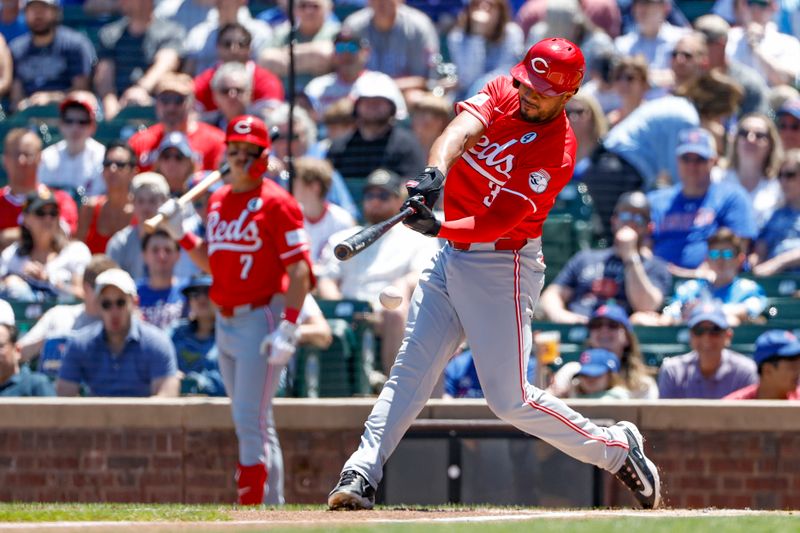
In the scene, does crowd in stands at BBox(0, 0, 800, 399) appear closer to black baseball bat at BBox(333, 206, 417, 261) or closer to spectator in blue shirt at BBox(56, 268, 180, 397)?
spectator in blue shirt at BBox(56, 268, 180, 397)

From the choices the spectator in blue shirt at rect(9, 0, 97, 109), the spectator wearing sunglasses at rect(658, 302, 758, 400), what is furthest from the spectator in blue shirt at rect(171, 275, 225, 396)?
the spectator in blue shirt at rect(9, 0, 97, 109)

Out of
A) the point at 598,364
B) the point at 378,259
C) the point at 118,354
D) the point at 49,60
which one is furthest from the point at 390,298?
the point at 49,60

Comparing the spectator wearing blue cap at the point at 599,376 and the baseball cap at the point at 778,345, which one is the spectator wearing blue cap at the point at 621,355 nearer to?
the spectator wearing blue cap at the point at 599,376

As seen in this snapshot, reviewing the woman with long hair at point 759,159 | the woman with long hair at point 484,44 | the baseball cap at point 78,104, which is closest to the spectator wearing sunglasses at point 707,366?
the woman with long hair at point 759,159

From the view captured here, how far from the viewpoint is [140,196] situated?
Answer: 10078mm

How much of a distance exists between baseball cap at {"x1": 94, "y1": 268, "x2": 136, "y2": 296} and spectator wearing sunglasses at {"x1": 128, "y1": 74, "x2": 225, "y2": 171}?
2.18 m

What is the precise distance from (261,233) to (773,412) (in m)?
2.76

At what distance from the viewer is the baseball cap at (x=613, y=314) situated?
8711 millimetres

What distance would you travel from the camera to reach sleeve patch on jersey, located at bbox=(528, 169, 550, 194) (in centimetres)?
569

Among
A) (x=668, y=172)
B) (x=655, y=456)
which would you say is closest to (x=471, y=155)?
(x=655, y=456)

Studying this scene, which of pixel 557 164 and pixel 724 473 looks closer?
pixel 557 164

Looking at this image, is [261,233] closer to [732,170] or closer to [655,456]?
[655,456]

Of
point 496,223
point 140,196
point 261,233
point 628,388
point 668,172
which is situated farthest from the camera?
point 668,172

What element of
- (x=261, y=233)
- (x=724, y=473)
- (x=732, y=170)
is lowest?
(x=724, y=473)
